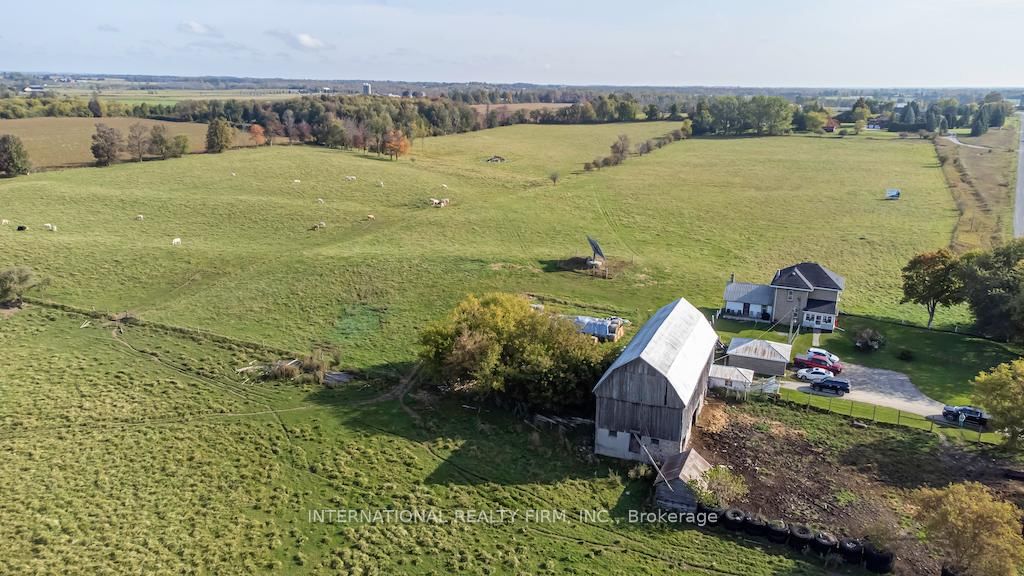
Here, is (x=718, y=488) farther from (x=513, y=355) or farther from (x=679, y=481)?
(x=513, y=355)

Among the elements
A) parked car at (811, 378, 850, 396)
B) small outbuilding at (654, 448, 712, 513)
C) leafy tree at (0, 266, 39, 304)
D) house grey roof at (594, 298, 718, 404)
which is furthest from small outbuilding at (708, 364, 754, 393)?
leafy tree at (0, 266, 39, 304)

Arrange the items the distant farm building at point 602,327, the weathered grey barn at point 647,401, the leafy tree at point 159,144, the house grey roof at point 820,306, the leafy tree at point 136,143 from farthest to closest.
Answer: the leafy tree at point 159,144
the leafy tree at point 136,143
the house grey roof at point 820,306
the distant farm building at point 602,327
the weathered grey barn at point 647,401

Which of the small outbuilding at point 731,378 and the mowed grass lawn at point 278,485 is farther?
the small outbuilding at point 731,378

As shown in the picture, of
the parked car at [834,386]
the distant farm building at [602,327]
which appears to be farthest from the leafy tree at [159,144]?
the parked car at [834,386]

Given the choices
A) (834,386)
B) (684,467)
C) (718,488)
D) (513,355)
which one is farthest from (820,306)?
(513,355)

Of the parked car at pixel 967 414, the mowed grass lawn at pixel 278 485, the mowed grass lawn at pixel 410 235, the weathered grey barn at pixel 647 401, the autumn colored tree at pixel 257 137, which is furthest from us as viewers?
the autumn colored tree at pixel 257 137

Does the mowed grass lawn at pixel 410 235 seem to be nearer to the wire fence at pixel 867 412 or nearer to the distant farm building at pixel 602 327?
the distant farm building at pixel 602 327

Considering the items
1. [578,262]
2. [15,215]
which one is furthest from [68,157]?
[578,262]

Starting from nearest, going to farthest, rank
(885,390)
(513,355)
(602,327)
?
(513,355) < (885,390) < (602,327)
